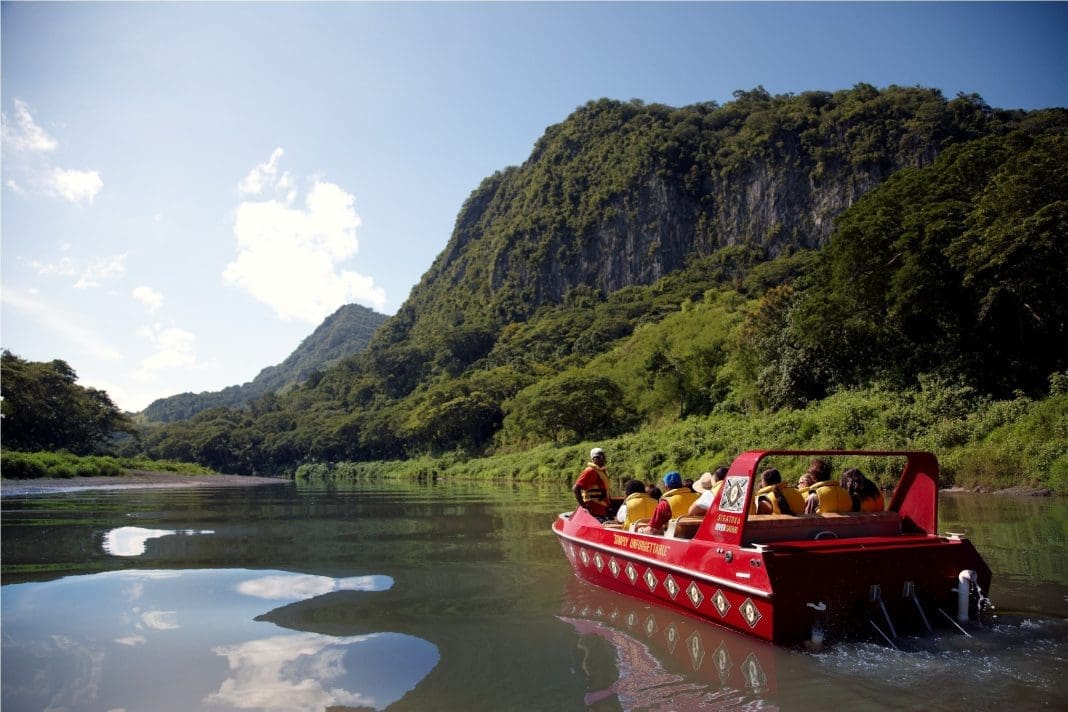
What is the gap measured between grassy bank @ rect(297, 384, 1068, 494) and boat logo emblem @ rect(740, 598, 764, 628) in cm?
1557

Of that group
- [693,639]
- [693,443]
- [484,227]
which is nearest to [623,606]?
[693,639]

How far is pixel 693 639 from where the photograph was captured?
7.02 meters

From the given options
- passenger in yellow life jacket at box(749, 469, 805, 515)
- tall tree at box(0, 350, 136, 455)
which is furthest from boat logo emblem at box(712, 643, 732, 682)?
tall tree at box(0, 350, 136, 455)

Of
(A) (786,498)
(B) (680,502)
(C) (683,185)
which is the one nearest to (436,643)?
(B) (680,502)

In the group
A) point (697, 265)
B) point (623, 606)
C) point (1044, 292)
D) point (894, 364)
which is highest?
point (697, 265)

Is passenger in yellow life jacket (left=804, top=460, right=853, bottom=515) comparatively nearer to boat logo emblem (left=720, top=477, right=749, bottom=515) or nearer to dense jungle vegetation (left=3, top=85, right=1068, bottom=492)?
boat logo emblem (left=720, top=477, right=749, bottom=515)

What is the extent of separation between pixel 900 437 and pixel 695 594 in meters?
19.4

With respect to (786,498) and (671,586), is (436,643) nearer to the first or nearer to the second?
(671,586)

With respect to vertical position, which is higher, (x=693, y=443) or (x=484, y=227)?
(x=484, y=227)

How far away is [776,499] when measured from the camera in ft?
25.9

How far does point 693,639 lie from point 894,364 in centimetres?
2661

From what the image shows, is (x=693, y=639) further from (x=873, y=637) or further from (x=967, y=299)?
(x=967, y=299)

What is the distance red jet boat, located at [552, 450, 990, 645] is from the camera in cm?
648

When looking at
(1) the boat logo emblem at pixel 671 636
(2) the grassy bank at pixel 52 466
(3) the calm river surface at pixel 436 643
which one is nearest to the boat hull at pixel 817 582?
(3) the calm river surface at pixel 436 643
